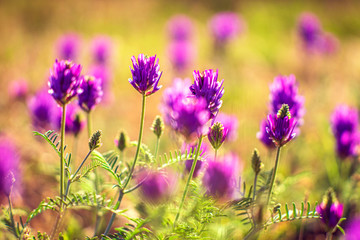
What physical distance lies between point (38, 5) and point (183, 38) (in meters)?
3.79

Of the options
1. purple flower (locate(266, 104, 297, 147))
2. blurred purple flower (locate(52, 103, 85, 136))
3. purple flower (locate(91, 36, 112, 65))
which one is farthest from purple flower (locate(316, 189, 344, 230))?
purple flower (locate(91, 36, 112, 65))

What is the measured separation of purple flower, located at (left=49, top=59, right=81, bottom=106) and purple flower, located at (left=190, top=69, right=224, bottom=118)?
47cm

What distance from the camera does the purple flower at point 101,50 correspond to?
13.0 feet

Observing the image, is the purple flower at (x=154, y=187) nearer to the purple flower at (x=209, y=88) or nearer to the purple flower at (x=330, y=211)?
the purple flower at (x=209, y=88)

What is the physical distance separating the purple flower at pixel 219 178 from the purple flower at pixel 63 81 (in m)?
0.66

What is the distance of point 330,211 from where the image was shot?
66.0 inches

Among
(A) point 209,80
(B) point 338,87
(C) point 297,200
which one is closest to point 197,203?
(A) point 209,80

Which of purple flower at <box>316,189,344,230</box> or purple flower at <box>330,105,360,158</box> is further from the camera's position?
purple flower at <box>330,105,360,158</box>

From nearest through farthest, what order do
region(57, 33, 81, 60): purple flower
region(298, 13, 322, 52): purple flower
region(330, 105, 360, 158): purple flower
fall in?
region(330, 105, 360, 158): purple flower < region(57, 33, 81, 60): purple flower < region(298, 13, 322, 52): purple flower

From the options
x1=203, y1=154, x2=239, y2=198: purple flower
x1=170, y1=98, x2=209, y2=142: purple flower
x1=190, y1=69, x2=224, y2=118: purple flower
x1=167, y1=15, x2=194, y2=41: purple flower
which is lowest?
x1=203, y1=154, x2=239, y2=198: purple flower

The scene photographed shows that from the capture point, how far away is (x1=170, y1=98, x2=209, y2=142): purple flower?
4.57 feet

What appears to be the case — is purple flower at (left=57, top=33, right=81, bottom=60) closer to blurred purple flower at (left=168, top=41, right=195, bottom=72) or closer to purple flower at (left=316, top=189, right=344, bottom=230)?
blurred purple flower at (left=168, top=41, right=195, bottom=72)

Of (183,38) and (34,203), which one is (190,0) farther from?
(34,203)

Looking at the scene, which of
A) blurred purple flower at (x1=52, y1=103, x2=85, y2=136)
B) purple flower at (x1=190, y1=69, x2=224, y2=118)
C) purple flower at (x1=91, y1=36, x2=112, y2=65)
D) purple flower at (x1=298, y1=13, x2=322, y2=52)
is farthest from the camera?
purple flower at (x1=298, y1=13, x2=322, y2=52)
